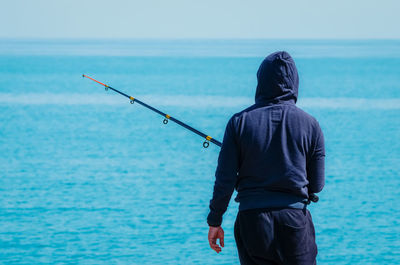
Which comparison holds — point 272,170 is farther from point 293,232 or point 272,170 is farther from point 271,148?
point 293,232

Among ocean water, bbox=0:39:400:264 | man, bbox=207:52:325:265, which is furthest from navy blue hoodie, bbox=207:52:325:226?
ocean water, bbox=0:39:400:264

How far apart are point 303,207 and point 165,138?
43.4 ft

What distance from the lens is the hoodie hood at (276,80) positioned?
2.50 m

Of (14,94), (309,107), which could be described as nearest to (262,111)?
(309,107)

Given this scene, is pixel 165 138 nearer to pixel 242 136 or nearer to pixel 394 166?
pixel 394 166

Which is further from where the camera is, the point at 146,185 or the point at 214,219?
the point at 146,185

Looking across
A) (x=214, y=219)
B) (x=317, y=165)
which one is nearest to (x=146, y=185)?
(x=214, y=219)

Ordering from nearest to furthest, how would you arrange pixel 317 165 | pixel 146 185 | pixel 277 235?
pixel 277 235 → pixel 317 165 → pixel 146 185

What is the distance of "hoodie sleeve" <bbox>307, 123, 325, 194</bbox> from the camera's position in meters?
2.49

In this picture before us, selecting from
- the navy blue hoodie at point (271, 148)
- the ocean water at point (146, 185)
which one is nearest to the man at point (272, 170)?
the navy blue hoodie at point (271, 148)

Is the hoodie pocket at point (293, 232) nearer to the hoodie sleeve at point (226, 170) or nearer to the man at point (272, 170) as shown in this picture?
the man at point (272, 170)

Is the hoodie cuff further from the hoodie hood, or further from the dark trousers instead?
the hoodie hood

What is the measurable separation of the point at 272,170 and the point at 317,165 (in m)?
0.20

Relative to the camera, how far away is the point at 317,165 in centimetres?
252
